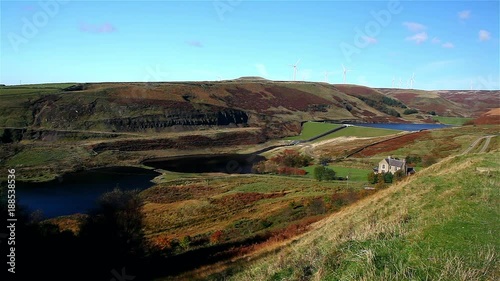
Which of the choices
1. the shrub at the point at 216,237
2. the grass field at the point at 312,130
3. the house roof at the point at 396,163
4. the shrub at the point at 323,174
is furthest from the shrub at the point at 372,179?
the grass field at the point at 312,130

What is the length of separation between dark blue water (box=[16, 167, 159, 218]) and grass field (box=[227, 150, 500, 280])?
38.1 m

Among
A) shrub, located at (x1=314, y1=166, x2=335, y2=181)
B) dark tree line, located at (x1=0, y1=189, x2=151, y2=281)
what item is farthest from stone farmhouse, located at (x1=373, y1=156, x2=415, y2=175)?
dark tree line, located at (x1=0, y1=189, x2=151, y2=281)

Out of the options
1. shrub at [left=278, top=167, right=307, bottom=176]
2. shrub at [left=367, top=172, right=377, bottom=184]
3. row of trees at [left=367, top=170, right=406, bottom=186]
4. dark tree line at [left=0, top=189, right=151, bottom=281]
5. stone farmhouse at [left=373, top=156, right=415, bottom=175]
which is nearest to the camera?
dark tree line at [left=0, top=189, right=151, bottom=281]

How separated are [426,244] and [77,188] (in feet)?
205

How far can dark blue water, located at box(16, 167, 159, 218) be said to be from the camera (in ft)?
167

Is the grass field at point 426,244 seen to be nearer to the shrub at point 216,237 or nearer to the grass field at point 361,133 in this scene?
the shrub at point 216,237

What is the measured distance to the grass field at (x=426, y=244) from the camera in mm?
7133

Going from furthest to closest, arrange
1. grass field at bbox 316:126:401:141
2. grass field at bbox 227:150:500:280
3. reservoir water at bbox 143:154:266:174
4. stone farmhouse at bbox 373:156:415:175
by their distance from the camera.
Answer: grass field at bbox 316:126:401:141 < reservoir water at bbox 143:154:266:174 < stone farmhouse at bbox 373:156:415:175 < grass field at bbox 227:150:500:280

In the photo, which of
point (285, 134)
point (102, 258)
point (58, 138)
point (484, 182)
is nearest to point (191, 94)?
point (285, 134)

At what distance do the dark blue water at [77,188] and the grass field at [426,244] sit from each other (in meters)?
38.1

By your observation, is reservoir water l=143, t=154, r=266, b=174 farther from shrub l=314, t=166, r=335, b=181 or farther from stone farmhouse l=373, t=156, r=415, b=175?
stone farmhouse l=373, t=156, r=415, b=175

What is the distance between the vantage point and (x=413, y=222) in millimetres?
12484

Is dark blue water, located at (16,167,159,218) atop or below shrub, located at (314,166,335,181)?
below

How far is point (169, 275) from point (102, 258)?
633cm
